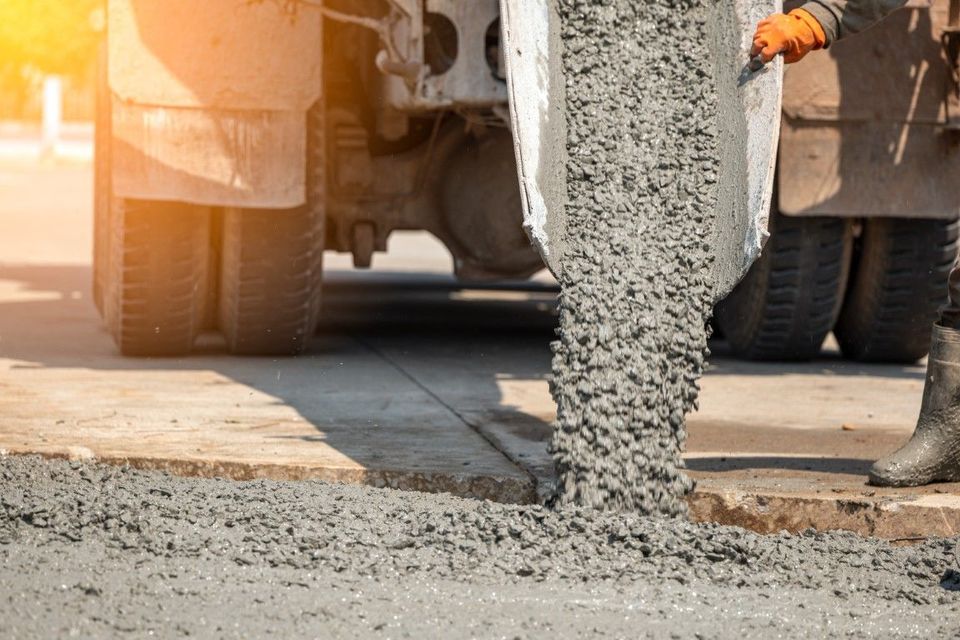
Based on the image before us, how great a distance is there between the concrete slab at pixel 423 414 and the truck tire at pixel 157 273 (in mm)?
123

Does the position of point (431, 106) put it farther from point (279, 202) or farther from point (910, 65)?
point (910, 65)

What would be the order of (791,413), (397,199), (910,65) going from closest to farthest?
(791,413) < (910,65) < (397,199)

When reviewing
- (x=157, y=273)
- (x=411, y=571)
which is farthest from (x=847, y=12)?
(x=157, y=273)

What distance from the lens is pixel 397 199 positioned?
700 cm

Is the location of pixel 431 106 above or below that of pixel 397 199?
above

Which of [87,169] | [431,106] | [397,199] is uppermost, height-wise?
[431,106]

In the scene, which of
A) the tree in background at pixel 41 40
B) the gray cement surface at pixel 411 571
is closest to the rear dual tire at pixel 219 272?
the gray cement surface at pixel 411 571

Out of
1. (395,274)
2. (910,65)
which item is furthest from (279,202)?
(395,274)

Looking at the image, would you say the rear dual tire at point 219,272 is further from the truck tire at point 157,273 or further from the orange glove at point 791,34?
the orange glove at point 791,34

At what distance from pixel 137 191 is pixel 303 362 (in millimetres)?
984

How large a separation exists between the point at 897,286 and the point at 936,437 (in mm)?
2705

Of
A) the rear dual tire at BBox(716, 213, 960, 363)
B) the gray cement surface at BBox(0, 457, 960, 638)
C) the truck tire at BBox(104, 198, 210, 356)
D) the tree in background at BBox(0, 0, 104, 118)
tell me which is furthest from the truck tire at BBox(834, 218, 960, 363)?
the tree in background at BBox(0, 0, 104, 118)

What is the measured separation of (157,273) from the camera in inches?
253

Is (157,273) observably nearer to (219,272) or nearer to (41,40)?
(219,272)
